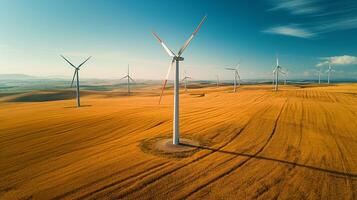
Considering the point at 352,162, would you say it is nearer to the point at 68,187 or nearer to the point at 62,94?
the point at 68,187

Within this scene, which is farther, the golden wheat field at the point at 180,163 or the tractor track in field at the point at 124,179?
the golden wheat field at the point at 180,163

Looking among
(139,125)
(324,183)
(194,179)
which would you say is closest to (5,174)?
(194,179)

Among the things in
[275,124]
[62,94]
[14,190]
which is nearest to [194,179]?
[14,190]

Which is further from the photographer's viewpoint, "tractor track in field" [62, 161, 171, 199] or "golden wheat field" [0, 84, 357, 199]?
"golden wheat field" [0, 84, 357, 199]

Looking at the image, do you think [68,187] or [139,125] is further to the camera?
[139,125]

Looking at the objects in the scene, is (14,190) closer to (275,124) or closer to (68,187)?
(68,187)

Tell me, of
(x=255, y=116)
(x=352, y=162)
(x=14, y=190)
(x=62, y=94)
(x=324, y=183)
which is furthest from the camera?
(x=62, y=94)

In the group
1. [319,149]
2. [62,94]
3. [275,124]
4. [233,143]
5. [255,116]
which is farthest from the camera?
[62,94]

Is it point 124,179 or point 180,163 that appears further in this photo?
point 180,163

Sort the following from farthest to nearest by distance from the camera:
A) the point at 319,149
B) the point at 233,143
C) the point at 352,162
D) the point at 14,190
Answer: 1. the point at 233,143
2. the point at 319,149
3. the point at 352,162
4. the point at 14,190
